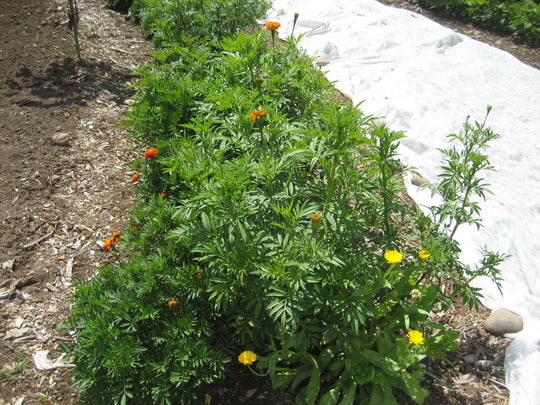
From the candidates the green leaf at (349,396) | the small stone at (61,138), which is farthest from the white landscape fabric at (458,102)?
the small stone at (61,138)

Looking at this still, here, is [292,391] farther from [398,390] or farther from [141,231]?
[141,231]

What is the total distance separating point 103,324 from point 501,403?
7.55 ft

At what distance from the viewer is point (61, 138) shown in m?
3.81

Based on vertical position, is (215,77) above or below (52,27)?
above

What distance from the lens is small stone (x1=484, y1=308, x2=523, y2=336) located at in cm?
252

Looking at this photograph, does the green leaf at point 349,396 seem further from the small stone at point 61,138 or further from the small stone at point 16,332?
the small stone at point 61,138

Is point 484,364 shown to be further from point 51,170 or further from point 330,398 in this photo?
point 51,170

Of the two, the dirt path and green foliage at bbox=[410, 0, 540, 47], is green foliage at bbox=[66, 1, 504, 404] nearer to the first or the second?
the dirt path

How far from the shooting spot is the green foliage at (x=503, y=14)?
631 centimetres

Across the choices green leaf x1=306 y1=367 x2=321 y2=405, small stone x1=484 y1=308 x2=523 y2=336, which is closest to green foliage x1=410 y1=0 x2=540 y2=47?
small stone x1=484 y1=308 x2=523 y2=336

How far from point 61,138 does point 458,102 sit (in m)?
4.22

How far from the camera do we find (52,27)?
5301 millimetres

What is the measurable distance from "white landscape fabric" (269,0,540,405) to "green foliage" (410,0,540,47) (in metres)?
1.89

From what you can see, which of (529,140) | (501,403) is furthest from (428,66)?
(501,403)
